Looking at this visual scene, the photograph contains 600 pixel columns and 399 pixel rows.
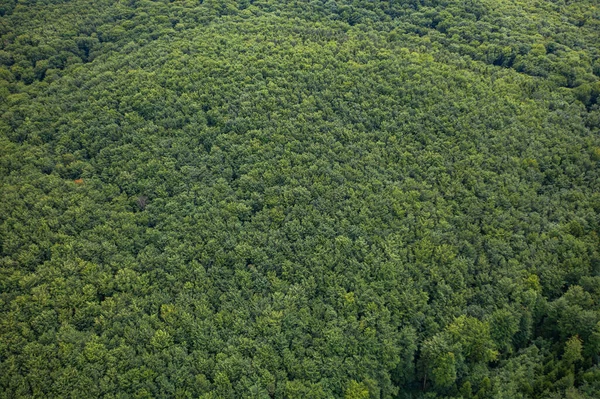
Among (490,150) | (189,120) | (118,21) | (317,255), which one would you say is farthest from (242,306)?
(118,21)

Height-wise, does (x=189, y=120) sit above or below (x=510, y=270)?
above

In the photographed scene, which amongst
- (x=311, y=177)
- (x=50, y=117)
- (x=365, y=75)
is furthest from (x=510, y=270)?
(x=50, y=117)

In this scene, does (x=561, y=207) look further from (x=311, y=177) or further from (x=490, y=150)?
(x=311, y=177)

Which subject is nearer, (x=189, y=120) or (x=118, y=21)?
(x=189, y=120)

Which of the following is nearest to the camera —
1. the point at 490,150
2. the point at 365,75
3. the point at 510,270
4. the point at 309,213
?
the point at 510,270

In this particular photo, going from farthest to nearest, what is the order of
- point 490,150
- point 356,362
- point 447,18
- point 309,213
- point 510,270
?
point 447,18, point 490,150, point 309,213, point 510,270, point 356,362

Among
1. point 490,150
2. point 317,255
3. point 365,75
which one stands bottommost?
point 317,255
